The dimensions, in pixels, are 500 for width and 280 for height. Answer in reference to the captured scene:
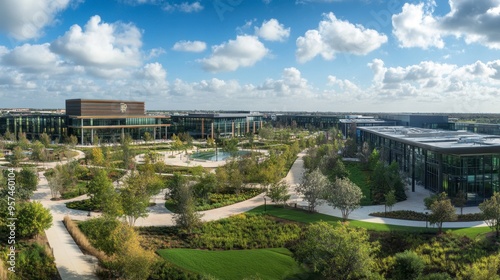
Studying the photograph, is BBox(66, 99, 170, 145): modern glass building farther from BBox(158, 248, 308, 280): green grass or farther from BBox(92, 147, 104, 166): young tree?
BBox(158, 248, 308, 280): green grass

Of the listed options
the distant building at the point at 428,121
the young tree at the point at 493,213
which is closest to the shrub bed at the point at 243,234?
the young tree at the point at 493,213

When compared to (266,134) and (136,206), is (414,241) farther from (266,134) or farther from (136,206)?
(266,134)

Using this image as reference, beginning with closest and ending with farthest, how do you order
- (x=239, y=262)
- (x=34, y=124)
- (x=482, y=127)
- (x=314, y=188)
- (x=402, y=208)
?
(x=239, y=262)
(x=314, y=188)
(x=402, y=208)
(x=482, y=127)
(x=34, y=124)

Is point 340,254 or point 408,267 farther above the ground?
point 340,254

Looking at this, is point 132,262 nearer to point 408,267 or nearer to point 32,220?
point 32,220

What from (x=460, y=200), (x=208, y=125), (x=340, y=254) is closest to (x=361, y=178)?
(x=460, y=200)

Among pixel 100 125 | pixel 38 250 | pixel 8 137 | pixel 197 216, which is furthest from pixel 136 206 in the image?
pixel 8 137

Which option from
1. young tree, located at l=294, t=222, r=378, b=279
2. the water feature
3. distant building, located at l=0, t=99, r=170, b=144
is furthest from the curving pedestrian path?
distant building, located at l=0, t=99, r=170, b=144
